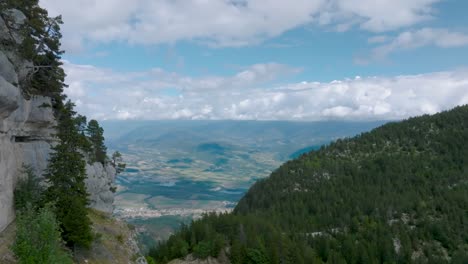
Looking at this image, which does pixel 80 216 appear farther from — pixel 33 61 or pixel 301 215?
pixel 301 215

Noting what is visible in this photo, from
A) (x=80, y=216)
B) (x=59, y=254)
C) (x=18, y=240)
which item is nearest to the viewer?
(x=18, y=240)

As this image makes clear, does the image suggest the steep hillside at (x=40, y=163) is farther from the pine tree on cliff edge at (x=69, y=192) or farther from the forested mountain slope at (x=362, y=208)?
the forested mountain slope at (x=362, y=208)

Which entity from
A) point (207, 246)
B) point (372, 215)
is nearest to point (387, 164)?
point (372, 215)

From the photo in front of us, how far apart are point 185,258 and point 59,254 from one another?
30.1m

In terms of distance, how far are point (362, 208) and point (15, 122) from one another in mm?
76551

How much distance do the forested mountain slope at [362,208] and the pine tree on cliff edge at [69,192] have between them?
24.2 metres

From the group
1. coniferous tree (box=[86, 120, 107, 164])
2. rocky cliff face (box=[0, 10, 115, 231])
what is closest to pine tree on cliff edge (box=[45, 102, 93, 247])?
rocky cliff face (box=[0, 10, 115, 231])

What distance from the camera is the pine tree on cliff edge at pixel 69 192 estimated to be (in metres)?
31.1

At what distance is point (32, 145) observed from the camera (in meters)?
37.5

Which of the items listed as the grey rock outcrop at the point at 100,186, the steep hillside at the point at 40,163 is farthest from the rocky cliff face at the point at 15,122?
the grey rock outcrop at the point at 100,186

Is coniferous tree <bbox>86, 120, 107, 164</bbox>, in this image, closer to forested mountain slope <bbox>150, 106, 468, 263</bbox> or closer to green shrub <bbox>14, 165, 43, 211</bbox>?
forested mountain slope <bbox>150, 106, 468, 263</bbox>

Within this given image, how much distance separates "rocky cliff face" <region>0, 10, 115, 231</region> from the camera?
30656 millimetres

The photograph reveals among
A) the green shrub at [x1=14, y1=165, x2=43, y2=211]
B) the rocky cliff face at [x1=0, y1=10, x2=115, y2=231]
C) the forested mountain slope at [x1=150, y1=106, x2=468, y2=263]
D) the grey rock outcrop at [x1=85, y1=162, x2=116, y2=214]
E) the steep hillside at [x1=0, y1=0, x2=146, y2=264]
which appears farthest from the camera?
the forested mountain slope at [x1=150, y1=106, x2=468, y2=263]

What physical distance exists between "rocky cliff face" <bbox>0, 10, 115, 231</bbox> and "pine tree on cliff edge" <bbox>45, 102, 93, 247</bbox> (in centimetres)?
318
